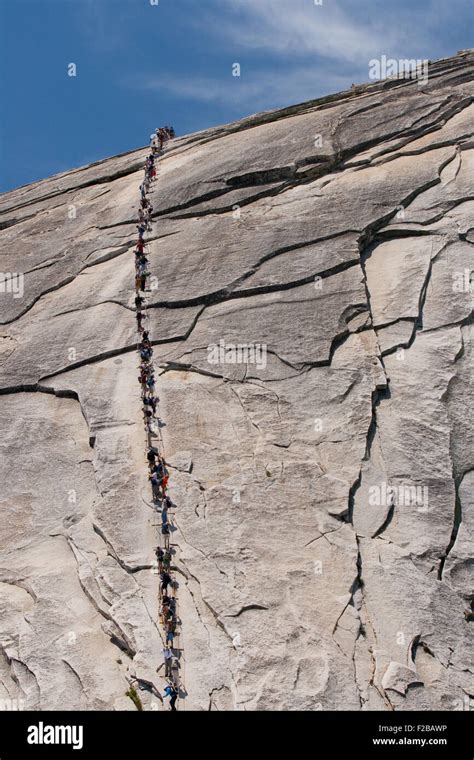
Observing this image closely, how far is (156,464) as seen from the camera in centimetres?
2389

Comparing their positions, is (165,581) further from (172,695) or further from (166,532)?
(172,695)

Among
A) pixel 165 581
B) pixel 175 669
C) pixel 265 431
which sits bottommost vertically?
pixel 175 669

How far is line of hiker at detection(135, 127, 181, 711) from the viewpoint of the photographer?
19.7 meters

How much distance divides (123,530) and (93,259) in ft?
42.9

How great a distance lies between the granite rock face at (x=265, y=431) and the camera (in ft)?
64.7

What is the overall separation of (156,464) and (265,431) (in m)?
3.04

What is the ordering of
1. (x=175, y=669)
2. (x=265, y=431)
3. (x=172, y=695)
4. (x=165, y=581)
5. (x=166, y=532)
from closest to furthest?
1. (x=172, y=695)
2. (x=175, y=669)
3. (x=165, y=581)
4. (x=166, y=532)
5. (x=265, y=431)

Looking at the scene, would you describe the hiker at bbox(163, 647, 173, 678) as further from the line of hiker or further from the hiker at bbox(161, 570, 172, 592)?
the hiker at bbox(161, 570, 172, 592)

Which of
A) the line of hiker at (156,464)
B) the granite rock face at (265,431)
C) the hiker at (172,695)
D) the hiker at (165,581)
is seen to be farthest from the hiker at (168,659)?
the hiker at (165,581)

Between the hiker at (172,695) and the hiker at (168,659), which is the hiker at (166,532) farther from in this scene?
the hiker at (172,695)

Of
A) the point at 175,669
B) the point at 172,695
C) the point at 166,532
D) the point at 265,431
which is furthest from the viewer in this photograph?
the point at 265,431

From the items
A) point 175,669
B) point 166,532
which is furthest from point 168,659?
point 166,532

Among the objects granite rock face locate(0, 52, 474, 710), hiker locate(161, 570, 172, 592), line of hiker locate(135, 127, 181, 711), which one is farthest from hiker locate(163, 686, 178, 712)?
hiker locate(161, 570, 172, 592)

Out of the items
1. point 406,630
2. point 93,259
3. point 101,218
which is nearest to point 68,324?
point 93,259
